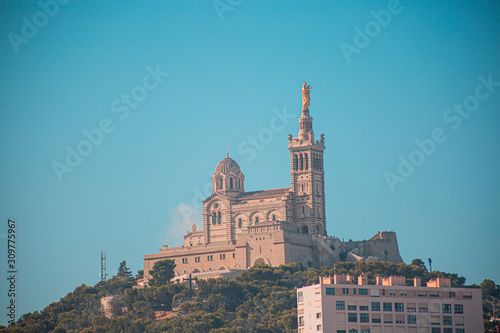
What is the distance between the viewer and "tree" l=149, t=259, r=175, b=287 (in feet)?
586

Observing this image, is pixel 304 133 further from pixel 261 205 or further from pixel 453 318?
pixel 453 318

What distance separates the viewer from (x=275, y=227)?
17512 centimetres

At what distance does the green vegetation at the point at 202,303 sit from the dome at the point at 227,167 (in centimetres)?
1858

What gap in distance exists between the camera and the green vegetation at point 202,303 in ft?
516

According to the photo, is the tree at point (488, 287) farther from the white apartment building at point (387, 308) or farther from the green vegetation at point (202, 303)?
the white apartment building at point (387, 308)

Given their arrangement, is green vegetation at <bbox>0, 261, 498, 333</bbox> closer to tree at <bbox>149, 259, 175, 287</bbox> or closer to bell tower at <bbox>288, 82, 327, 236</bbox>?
tree at <bbox>149, 259, 175, 287</bbox>

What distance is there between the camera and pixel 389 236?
18350 centimetres

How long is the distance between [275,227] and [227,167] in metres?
16.5

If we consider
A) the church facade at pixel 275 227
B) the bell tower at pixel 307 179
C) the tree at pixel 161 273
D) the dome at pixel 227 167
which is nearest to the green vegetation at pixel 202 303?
the tree at pixel 161 273

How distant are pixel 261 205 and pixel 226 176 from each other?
26.7ft

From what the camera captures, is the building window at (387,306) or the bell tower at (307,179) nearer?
the building window at (387,306)

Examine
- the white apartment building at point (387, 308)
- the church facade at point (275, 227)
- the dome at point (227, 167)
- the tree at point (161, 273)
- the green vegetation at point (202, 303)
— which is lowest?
the white apartment building at point (387, 308)

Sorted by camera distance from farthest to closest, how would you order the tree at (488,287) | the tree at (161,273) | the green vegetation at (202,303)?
the tree at (161,273) → the tree at (488,287) → the green vegetation at (202,303)

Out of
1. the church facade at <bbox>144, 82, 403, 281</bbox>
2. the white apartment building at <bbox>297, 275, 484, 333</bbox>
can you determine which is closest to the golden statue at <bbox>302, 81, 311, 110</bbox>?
the church facade at <bbox>144, 82, 403, 281</bbox>
